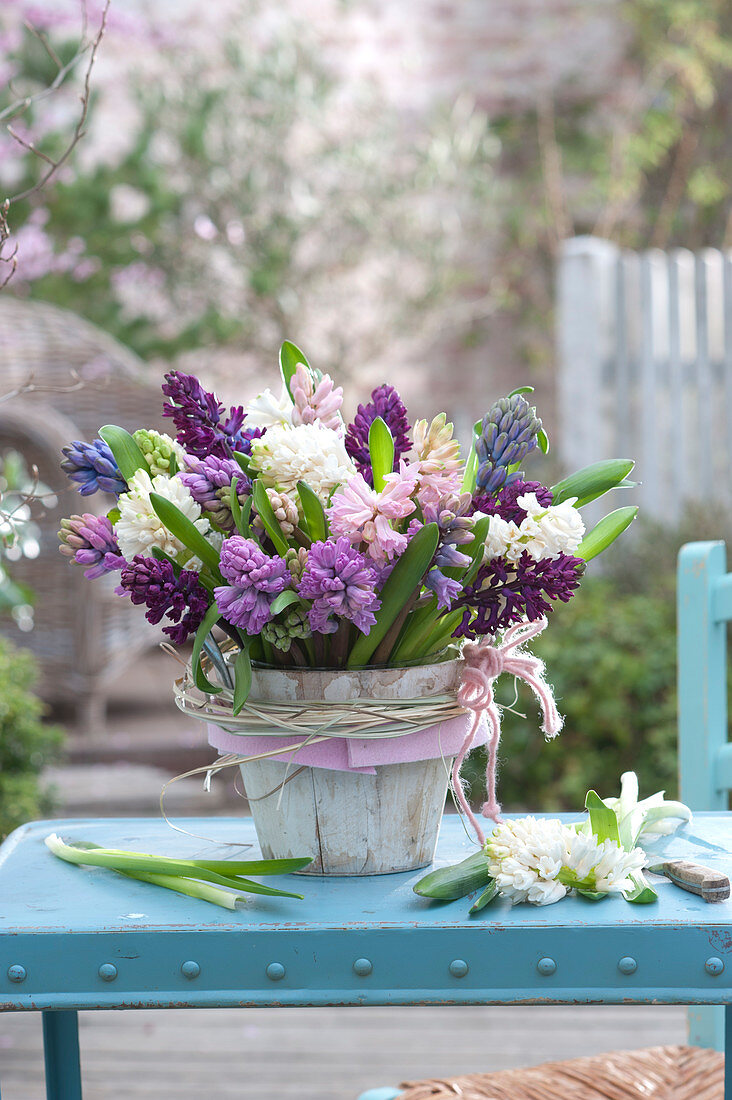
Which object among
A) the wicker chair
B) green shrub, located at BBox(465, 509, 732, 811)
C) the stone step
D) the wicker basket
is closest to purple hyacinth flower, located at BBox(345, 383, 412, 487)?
the wicker basket

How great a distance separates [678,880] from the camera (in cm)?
81

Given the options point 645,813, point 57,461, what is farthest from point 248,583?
point 57,461

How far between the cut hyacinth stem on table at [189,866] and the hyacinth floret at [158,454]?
0.92ft

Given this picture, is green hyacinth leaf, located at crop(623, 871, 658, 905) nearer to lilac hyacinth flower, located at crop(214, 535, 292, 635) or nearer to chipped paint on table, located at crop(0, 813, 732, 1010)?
chipped paint on table, located at crop(0, 813, 732, 1010)

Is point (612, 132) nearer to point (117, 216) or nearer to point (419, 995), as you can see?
point (117, 216)

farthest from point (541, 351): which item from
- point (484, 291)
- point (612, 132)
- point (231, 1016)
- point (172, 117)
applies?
point (231, 1016)

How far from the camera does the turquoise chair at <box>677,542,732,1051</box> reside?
1.21 meters

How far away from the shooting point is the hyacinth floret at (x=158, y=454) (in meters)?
0.85

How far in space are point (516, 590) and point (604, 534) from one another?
0.11 m

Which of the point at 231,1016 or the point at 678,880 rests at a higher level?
the point at 678,880

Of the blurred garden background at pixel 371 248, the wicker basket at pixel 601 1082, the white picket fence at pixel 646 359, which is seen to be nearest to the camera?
the wicker basket at pixel 601 1082

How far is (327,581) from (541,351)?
5.58 m

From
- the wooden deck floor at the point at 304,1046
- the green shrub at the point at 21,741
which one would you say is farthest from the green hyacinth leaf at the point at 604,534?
the green shrub at the point at 21,741

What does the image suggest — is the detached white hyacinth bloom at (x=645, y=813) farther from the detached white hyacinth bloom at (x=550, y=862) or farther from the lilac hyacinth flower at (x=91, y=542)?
the lilac hyacinth flower at (x=91, y=542)
